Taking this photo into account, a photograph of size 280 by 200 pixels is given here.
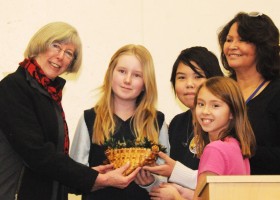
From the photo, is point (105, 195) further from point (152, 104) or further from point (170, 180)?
point (152, 104)

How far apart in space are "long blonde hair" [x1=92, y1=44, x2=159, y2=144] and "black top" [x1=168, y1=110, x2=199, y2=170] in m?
0.09

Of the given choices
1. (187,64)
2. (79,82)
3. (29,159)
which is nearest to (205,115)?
(187,64)

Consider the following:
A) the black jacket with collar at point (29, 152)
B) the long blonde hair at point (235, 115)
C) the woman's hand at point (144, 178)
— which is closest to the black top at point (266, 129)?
the long blonde hair at point (235, 115)

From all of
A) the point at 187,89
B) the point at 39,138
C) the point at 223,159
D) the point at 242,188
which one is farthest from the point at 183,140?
the point at 242,188

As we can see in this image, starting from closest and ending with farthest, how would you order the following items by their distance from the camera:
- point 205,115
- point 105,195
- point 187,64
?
point 205,115 < point 105,195 < point 187,64

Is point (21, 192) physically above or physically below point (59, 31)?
below

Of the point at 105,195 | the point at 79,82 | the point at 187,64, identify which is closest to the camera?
the point at 105,195

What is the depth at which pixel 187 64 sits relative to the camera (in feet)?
8.26

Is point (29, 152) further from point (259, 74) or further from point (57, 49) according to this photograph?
point (259, 74)

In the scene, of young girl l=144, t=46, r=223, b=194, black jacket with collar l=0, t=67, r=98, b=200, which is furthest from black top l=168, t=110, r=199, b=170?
black jacket with collar l=0, t=67, r=98, b=200

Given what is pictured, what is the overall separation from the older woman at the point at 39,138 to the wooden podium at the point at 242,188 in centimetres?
86

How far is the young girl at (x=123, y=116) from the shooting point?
7.88 ft

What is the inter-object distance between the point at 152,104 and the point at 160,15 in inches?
43.8

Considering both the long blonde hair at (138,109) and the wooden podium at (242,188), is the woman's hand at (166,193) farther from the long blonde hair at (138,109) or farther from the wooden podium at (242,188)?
the wooden podium at (242,188)
